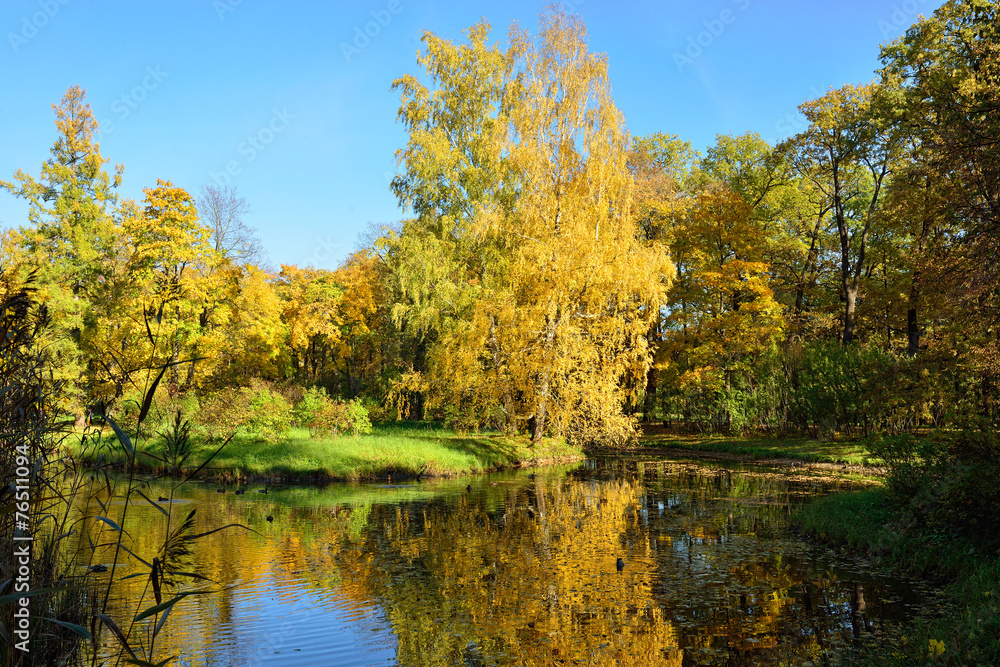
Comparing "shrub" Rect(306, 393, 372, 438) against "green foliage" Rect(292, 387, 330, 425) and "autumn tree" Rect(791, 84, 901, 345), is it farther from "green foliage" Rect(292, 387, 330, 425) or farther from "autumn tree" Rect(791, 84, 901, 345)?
"autumn tree" Rect(791, 84, 901, 345)

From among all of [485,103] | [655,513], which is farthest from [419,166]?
[655,513]

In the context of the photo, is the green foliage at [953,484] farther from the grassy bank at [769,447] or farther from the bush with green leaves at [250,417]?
the bush with green leaves at [250,417]

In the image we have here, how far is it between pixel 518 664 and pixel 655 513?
31.1 feet

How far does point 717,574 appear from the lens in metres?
10.1

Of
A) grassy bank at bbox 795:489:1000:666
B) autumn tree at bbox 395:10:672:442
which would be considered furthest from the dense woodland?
grassy bank at bbox 795:489:1000:666

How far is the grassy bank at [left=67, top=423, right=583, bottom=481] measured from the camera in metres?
21.8

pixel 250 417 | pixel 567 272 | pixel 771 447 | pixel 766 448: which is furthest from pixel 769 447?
pixel 250 417

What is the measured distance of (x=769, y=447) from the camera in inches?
1122

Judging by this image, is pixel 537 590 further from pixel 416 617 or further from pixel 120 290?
pixel 120 290

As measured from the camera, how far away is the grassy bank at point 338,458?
21766 mm

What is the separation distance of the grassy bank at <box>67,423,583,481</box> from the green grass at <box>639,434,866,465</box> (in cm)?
1032

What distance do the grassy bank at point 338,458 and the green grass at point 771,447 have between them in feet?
33.9

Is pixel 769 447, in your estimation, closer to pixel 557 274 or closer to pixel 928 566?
pixel 557 274

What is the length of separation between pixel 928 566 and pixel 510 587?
6270 millimetres
